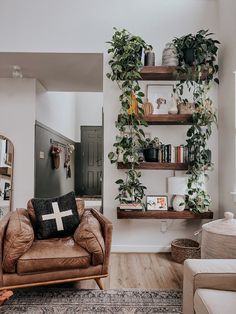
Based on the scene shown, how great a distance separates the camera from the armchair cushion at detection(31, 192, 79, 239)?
264 cm

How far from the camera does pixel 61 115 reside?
6.72 metres

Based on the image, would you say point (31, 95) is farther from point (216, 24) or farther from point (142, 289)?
point (142, 289)

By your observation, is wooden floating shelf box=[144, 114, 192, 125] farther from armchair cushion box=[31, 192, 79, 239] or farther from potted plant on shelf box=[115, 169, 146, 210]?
armchair cushion box=[31, 192, 79, 239]

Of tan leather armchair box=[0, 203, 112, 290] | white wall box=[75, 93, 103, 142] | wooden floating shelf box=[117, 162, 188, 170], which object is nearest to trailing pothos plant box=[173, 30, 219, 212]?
wooden floating shelf box=[117, 162, 188, 170]

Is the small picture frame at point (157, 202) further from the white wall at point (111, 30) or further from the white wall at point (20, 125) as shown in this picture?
the white wall at point (20, 125)

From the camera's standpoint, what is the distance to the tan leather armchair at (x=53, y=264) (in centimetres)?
223

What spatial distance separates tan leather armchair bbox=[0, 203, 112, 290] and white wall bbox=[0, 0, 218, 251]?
3.99ft

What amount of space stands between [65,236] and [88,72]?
263 cm

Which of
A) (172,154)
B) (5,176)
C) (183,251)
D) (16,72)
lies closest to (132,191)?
(172,154)

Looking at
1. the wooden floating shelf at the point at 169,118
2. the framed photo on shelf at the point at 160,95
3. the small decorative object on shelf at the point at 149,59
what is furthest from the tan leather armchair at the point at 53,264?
the small decorative object on shelf at the point at 149,59

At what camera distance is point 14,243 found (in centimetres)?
223

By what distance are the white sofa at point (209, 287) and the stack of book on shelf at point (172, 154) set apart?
183 centimetres

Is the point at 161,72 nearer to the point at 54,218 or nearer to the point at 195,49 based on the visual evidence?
the point at 195,49

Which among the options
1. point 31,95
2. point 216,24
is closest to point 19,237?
point 31,95
